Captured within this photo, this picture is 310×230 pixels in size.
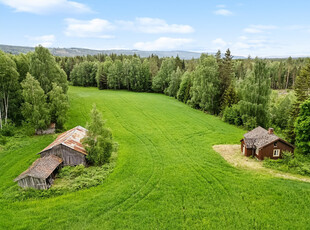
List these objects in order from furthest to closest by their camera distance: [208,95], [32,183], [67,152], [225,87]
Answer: [225,87] < [208,95] < [67,152] < [32,183]

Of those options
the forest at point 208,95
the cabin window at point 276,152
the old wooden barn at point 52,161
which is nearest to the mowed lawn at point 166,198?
the old wooden barn at point 52,161

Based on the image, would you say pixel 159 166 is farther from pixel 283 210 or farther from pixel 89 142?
pixel 283 210

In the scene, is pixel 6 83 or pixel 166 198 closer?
pixel 166 198

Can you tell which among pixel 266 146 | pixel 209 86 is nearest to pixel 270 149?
pixel 266 146

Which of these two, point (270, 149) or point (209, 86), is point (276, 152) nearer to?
point (270, 149)

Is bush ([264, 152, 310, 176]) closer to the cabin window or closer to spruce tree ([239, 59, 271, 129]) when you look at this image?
the cabin window

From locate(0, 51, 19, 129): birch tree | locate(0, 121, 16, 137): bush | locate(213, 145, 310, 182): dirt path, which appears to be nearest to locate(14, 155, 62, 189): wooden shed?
locate(0, 121, 16, 137): bush

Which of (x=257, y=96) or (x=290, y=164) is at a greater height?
(x=257, y=96)

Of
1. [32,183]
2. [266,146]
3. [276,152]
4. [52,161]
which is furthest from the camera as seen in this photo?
[276,152]
